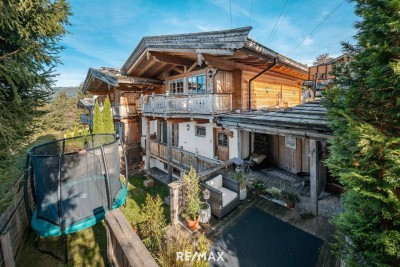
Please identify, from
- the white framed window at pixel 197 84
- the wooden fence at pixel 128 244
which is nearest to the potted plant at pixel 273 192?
the wooden fence at pixel 128 244

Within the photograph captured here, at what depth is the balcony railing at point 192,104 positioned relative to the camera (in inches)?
358

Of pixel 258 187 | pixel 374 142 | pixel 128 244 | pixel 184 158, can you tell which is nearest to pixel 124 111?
pixel 184 158

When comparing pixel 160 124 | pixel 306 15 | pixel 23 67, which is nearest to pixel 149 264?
pixel 23 67

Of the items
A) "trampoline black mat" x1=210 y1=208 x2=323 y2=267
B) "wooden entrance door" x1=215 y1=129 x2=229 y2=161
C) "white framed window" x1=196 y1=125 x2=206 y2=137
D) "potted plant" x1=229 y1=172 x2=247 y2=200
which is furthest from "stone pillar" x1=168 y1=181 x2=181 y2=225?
"white framed window" x1=196 y1=125 x2=206 y2=137

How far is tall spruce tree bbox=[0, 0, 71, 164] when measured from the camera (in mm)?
5234

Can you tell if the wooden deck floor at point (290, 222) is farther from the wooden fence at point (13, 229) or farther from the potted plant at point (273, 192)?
the wooden fence at point (13, 229)

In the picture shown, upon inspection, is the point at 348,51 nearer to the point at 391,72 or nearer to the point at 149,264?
the point at 391,72

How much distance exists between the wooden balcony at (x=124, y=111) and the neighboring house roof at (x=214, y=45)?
556cm

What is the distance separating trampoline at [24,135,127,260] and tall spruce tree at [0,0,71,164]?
107cm

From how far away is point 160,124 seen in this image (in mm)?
16234

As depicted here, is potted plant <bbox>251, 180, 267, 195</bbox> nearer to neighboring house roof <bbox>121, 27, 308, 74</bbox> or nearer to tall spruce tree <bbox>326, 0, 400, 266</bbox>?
tall spruce tree <bbox>326, 0, 400, 266</bbox>

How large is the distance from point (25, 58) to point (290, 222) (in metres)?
9.45

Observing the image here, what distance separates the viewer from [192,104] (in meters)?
9.93

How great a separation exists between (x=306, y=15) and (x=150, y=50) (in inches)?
440
